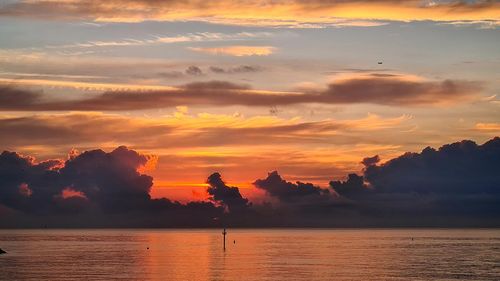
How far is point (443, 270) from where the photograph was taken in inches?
6206

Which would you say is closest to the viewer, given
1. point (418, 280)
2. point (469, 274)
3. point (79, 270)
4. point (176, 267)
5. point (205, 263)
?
point (418, 280)

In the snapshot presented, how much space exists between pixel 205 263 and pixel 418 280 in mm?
63556

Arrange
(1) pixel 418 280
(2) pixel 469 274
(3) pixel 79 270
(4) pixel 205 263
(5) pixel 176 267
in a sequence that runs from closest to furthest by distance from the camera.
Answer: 1. (1) pixel 418 280
2. (2) pixel 469 274
3. (3) pixel 79 270
4. (5) pixel 176 267
5. (4) pixel 205 263

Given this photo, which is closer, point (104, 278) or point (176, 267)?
point (104, 278)

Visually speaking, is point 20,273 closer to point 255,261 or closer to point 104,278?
point 104,278

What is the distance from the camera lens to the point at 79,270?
15675cm

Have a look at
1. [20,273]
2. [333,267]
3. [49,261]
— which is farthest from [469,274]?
[49,261]

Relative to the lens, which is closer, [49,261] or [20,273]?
[20,273]

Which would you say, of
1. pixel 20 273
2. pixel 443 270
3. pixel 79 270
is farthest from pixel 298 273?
pixel 20 273

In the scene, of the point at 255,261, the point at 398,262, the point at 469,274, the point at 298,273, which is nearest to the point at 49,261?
the point at 255,261

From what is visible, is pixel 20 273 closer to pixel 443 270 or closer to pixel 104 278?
pixel 104 278

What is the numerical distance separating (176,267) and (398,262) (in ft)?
193

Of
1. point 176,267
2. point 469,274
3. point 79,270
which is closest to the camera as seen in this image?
point 469,274

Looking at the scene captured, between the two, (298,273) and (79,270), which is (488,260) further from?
(79,270)
